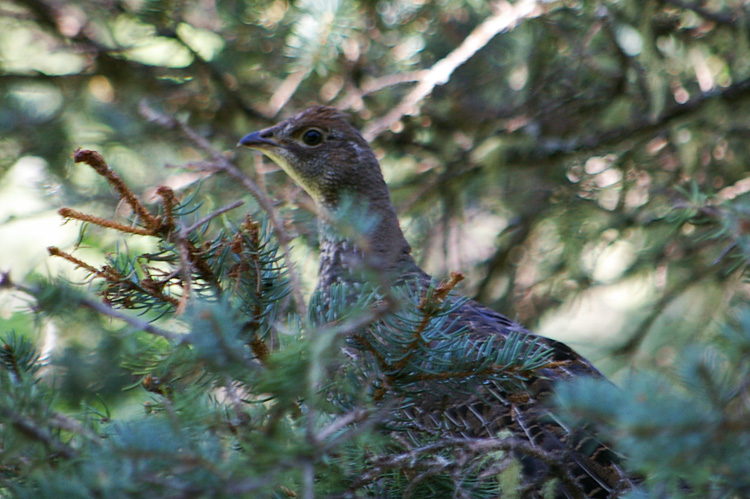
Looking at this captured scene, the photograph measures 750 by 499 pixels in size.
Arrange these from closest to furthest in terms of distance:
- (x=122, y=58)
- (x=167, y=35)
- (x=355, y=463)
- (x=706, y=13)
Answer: (x=355, y=463)
(x=706, y=13)
(x=167, y=35)
(x=122, y=58)

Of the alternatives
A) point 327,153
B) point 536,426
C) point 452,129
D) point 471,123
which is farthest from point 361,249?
point 471,123

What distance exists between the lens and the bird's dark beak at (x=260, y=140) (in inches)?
150

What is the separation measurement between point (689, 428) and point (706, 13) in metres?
3.21

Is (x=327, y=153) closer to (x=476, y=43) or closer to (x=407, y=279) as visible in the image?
(x=476, y=43)

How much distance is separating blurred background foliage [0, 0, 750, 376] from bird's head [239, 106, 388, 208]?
0.76 feet

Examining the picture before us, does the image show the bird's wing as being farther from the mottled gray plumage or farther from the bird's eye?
the bird's eye

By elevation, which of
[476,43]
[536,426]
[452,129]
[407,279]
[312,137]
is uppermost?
[476,43]

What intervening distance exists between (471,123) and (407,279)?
6.37 feet

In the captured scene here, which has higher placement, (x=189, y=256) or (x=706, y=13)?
(x=706, y=13)

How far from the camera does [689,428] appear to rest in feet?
3.66

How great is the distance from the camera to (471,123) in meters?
4.67

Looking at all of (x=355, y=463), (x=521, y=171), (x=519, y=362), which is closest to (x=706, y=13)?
(x=521, y=171)

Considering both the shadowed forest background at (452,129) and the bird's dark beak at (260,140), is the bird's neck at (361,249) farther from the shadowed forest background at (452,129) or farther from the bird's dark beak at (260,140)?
the bird's dark beak at (260,140)

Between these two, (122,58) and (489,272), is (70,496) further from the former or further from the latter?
(122,58)
